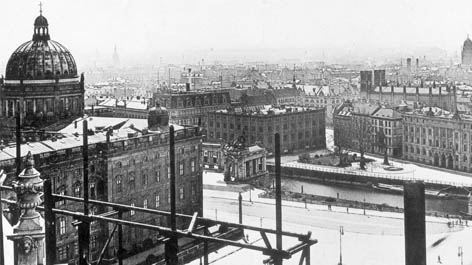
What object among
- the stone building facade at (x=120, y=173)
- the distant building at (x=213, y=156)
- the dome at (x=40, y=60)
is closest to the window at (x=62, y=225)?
the stone building facade at (x=120, y=173)

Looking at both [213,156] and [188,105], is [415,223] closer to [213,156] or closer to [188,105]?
[213,156]

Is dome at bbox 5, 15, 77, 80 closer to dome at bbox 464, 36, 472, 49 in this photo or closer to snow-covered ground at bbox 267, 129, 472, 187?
snow-covered ground at bbox 267, 129, 472, 187

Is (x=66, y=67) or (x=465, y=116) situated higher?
(x=66, y=67)

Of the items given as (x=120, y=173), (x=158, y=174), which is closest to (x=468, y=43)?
(x=158, y=174)

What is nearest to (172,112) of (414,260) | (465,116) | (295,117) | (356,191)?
(295,117)

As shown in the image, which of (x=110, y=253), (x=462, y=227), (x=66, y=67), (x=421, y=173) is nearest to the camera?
(x=110, y=253)

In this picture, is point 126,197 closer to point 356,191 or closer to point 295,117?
point 356,191
